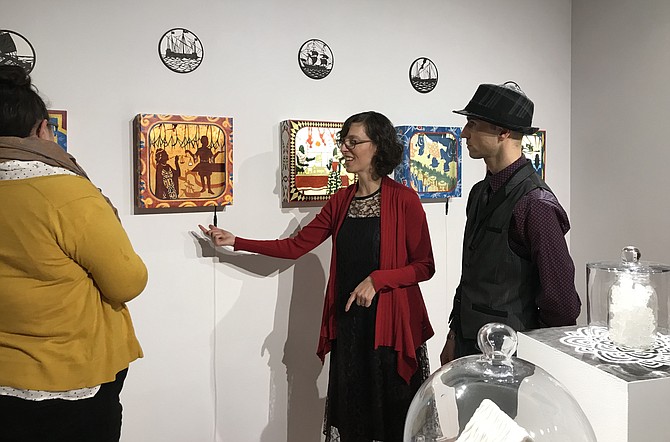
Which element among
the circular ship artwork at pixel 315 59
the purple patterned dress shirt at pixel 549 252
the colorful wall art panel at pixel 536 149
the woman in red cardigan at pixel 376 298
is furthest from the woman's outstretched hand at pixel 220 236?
the colorful wall art panel at pixel 536 149

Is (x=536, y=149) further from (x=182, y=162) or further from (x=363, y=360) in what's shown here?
(x=182, y=162)

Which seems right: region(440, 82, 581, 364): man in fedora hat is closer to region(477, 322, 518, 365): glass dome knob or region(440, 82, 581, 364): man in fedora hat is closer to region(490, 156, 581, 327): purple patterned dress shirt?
region(490, 156, 581, 327): purple patterned dress shirt

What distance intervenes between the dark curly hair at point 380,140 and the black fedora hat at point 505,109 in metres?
0.46

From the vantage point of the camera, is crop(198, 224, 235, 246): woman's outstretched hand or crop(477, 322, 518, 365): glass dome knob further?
crop(198, 224, 235, 246): woman's outstretched hand

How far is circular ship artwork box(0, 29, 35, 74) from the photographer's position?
221 cm

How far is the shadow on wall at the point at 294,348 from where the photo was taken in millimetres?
2775

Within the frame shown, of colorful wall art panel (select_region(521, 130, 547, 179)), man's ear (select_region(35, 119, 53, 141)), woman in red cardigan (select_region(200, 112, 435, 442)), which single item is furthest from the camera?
colorful wall art panel (select_region(521, 130, 547, 179))

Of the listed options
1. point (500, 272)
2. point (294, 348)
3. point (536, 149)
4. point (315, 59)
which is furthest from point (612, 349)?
point (536, 149)

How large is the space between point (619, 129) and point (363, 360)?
1.85 meters

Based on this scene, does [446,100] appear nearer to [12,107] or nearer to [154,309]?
[154,309]

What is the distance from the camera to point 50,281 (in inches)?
60.6

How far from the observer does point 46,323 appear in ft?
5.07

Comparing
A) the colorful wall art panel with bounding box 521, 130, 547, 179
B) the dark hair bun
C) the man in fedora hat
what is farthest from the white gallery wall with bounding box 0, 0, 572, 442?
the man in fedora hat

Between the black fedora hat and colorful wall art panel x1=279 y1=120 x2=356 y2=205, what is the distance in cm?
87
